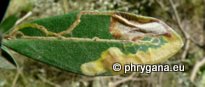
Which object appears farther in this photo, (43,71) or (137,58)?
(43,71)

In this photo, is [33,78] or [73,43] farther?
[33,78]

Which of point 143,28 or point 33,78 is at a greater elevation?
point 143,28

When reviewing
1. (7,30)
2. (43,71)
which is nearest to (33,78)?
(43,71)

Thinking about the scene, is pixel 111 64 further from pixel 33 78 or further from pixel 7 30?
pixel 33 78

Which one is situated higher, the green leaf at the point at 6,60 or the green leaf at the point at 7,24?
the green leaf at the point at 7,24

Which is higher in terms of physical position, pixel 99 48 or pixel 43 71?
pixel 99 48

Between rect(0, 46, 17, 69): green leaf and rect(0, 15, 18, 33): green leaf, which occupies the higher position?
rect(0, 15, 18, 33): green leaf

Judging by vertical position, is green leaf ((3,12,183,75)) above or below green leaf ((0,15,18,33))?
below

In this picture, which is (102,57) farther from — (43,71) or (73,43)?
(43,71)

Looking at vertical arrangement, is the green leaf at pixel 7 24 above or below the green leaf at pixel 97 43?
above
